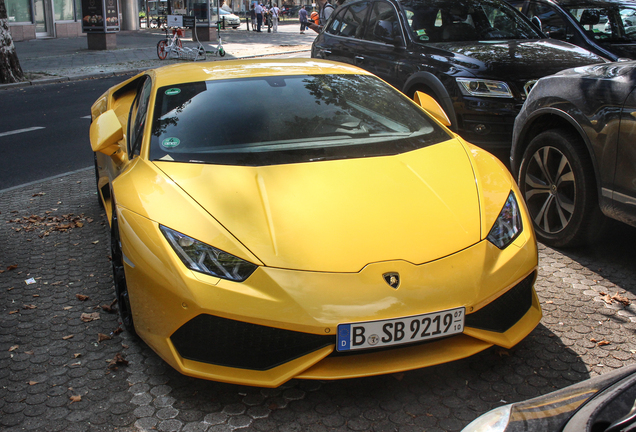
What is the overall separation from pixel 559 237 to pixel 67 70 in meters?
16.1

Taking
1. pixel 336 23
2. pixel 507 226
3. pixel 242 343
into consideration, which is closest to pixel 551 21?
pixel 336 23

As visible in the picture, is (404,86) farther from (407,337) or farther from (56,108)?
(56,108)

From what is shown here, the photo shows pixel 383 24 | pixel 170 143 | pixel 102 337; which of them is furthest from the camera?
pixel 383 24

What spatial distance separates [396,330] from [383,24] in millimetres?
5977

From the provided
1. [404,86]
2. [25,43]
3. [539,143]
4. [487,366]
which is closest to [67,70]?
[25,43]

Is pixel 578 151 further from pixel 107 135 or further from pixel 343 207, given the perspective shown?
pixel 107 135

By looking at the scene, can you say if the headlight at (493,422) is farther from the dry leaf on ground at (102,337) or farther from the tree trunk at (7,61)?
the tree trunk at (7,61)

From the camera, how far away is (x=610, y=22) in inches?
318

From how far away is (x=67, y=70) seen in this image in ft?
56.5

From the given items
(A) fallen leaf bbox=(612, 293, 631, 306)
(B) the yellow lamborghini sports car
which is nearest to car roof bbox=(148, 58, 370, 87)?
(B) the yellow lamborghini sports car

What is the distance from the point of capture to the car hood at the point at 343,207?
2660mm

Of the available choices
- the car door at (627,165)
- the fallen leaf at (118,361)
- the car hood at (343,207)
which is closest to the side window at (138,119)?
the car hood at (343,207)

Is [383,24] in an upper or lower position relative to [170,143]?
upper

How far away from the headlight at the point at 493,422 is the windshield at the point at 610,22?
756 centimetres
